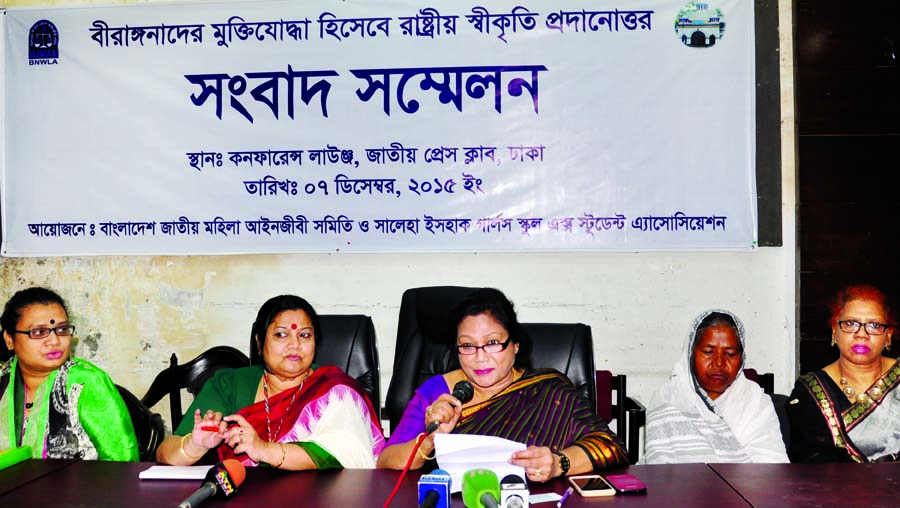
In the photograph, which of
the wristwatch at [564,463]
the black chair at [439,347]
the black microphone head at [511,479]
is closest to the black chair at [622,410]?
the black chair at [439,347]

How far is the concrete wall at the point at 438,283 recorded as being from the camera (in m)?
3.77

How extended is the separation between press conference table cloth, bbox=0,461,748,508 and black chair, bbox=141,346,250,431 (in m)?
1.36

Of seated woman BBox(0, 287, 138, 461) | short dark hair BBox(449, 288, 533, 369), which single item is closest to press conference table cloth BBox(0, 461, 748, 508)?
seated woman BBox(0, 287, 138, 461)

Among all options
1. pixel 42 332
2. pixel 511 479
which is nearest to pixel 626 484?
pixel 511 479

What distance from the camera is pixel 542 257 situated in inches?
151

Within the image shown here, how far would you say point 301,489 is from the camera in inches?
77.7

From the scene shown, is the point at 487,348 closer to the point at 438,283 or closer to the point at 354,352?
the point at 354,352

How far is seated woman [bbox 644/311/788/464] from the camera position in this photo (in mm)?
2770

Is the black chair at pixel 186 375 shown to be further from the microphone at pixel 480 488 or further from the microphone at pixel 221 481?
the microphone at pixel 480 488

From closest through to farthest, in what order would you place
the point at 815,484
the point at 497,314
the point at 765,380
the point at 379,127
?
1. the point at 815,484
2. the point at 497,314
3. the point at 765,380
4. the point at 379,127

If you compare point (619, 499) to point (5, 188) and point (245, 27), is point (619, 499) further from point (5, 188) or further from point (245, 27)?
point (5, 188)

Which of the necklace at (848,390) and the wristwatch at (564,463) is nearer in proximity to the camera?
the wristwatch at (564,463)

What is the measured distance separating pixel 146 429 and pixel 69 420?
0.37m

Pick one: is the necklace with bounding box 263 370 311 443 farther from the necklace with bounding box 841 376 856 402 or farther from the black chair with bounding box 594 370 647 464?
the necklace with bounding box 841 376 856 402
